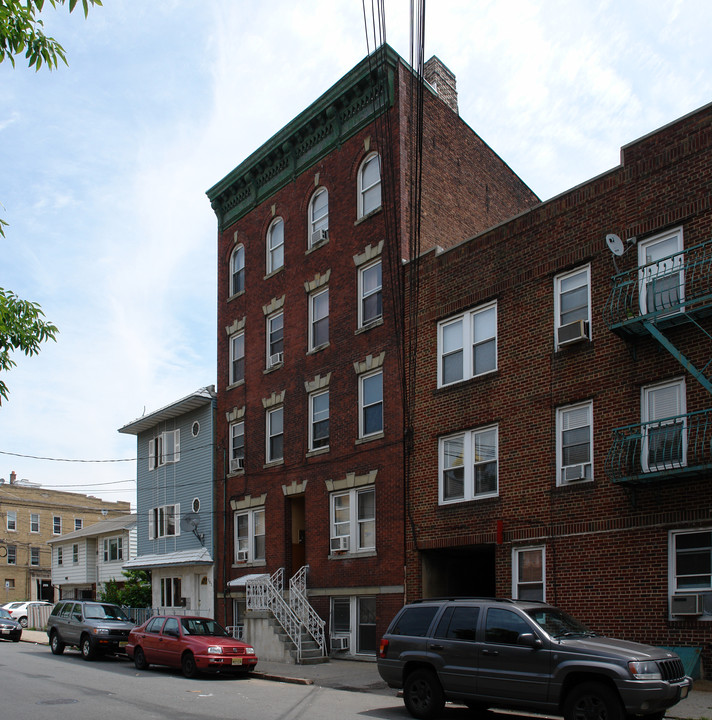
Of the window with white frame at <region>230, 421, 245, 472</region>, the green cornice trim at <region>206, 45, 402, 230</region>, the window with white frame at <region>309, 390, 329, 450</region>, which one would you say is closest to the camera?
the green cornice trim at <region>206, 45, 402, 230</region>

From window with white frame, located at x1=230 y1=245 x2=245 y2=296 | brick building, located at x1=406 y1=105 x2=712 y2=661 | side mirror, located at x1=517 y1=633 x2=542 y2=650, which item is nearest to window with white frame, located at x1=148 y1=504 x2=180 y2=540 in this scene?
window with white frame, located at x1=230 y1=245 x2=245 y2=296

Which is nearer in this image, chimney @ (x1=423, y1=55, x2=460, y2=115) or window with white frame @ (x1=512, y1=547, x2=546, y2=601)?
window with white frame @ (x1=512, y1=547, x2=546, y2=601)

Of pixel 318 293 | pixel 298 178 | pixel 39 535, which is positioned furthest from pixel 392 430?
pixel 39 535

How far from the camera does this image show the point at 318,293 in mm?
26422

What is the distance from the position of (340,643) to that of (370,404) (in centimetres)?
647

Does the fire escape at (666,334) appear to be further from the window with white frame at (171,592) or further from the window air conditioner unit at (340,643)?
the window with white frame at (171,592)

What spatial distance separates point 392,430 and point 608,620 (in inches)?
309

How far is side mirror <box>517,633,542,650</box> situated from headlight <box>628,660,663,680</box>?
1.40 m

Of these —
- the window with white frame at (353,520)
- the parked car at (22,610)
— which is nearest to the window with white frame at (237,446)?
the window with white frame at (353,520)

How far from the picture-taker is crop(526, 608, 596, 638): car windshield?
40.2ft

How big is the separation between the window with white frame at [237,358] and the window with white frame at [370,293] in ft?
23.0

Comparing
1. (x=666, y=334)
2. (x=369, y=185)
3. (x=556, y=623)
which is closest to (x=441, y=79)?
(x=369, y=185)

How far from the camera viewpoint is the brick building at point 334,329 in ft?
75.9

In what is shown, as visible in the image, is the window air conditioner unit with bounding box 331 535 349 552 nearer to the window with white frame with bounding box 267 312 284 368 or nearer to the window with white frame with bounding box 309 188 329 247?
the window with white frame with bounding box 267 312 284 368
